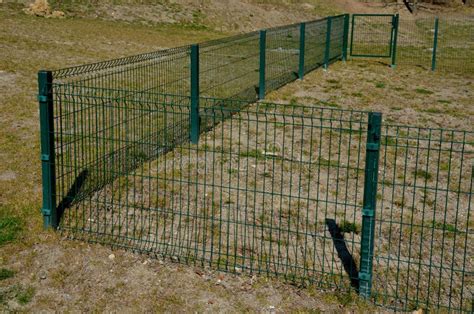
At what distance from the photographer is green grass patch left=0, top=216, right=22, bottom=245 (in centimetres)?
595

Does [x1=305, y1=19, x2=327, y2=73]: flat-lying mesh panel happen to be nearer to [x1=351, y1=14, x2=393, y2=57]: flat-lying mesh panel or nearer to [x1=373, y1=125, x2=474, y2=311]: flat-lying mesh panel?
[x1=351, y1=14, x2=393, y2=57]: flat-lying mesh panel

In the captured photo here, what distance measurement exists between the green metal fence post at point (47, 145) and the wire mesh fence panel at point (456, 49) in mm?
15641

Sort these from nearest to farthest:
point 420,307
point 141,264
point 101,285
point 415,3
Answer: point 420,307 < point 101,285 < point 141,264 < point 415,3

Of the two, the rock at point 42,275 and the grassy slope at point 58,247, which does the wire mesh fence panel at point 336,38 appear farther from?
the rock at point 42,275

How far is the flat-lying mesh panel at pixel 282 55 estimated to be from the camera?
45.5 feet

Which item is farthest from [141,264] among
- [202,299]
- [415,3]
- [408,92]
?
[415,3]

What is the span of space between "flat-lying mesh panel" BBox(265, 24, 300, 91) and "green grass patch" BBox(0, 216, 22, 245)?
824 centimetres

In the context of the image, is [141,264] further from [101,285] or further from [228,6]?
[228,6]

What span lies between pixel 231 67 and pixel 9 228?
6.83m

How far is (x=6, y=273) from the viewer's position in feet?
17.5

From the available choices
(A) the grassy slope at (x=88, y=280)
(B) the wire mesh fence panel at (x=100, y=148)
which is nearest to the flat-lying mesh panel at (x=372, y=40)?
(B) the wire mesh fence panel at (x=100, y=148)

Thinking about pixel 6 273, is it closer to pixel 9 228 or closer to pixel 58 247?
pixel 58 247

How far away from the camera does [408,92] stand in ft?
49.4

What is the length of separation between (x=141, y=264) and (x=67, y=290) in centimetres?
71
